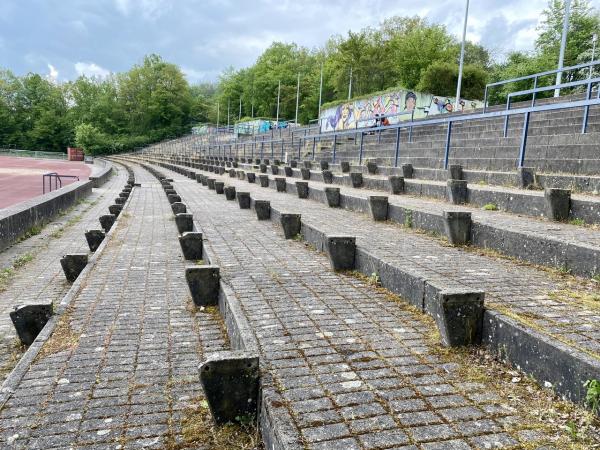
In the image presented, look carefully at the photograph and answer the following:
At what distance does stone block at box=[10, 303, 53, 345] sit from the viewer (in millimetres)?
4160

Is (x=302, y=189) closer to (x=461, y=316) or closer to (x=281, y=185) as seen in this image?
(x=281, y=185)

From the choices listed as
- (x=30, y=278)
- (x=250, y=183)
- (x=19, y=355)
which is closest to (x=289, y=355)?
(x=19, y=355)

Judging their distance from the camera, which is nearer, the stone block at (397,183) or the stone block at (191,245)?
the stone block at (191,245)

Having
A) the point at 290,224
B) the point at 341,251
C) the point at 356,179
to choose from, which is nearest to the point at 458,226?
the point at 341,251

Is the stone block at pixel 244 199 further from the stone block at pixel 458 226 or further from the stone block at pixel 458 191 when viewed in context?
the stone block at pixel 458 226

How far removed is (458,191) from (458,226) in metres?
2.12

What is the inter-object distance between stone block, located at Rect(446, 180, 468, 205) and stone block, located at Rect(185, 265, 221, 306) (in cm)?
425

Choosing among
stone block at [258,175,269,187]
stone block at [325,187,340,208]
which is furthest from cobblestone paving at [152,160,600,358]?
stone block at [258,175,269,187]

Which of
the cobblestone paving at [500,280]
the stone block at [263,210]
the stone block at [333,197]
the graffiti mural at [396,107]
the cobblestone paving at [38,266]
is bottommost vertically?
the cobblestone paving at [38,266]

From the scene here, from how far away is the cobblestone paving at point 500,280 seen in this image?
2787mm

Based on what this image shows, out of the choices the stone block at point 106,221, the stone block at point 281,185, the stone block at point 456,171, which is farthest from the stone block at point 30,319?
the stone block at point 281,185

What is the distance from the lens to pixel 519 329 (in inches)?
104

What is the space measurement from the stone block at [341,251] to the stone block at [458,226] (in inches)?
45.4

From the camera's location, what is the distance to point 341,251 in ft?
16.3
